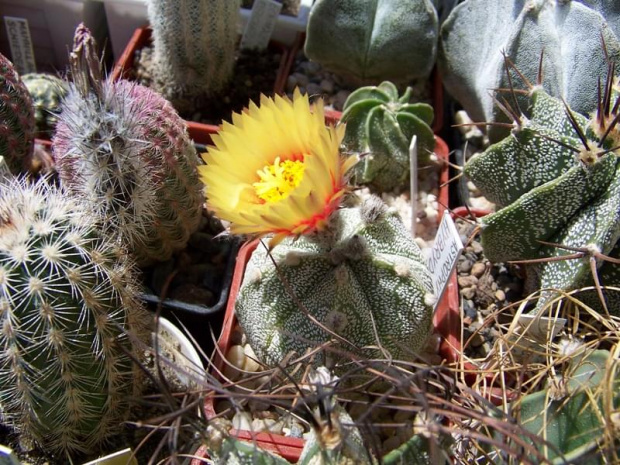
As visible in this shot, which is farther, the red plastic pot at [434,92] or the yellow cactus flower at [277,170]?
the red plastic pot at [434,92]

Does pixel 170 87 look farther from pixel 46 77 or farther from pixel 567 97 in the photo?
pixel 567 97

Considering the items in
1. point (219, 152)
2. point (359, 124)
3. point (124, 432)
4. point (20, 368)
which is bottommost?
point (124, 432)

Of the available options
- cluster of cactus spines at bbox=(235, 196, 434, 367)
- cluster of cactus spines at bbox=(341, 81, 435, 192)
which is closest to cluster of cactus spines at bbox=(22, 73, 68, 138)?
cluster of cactus spines at bbox=(341, 81, 435, 192)

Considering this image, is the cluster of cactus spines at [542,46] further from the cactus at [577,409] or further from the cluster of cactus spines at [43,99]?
the cluster of cactus spines at [43,99]

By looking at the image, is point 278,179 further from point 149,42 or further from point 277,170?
point 149,42

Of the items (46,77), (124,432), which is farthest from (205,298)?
(46,77)

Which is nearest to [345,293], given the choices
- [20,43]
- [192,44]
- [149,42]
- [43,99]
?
[192,44]

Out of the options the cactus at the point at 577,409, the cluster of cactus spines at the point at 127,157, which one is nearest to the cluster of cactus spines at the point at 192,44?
the cluster of cactus spines at the point at 127,157
